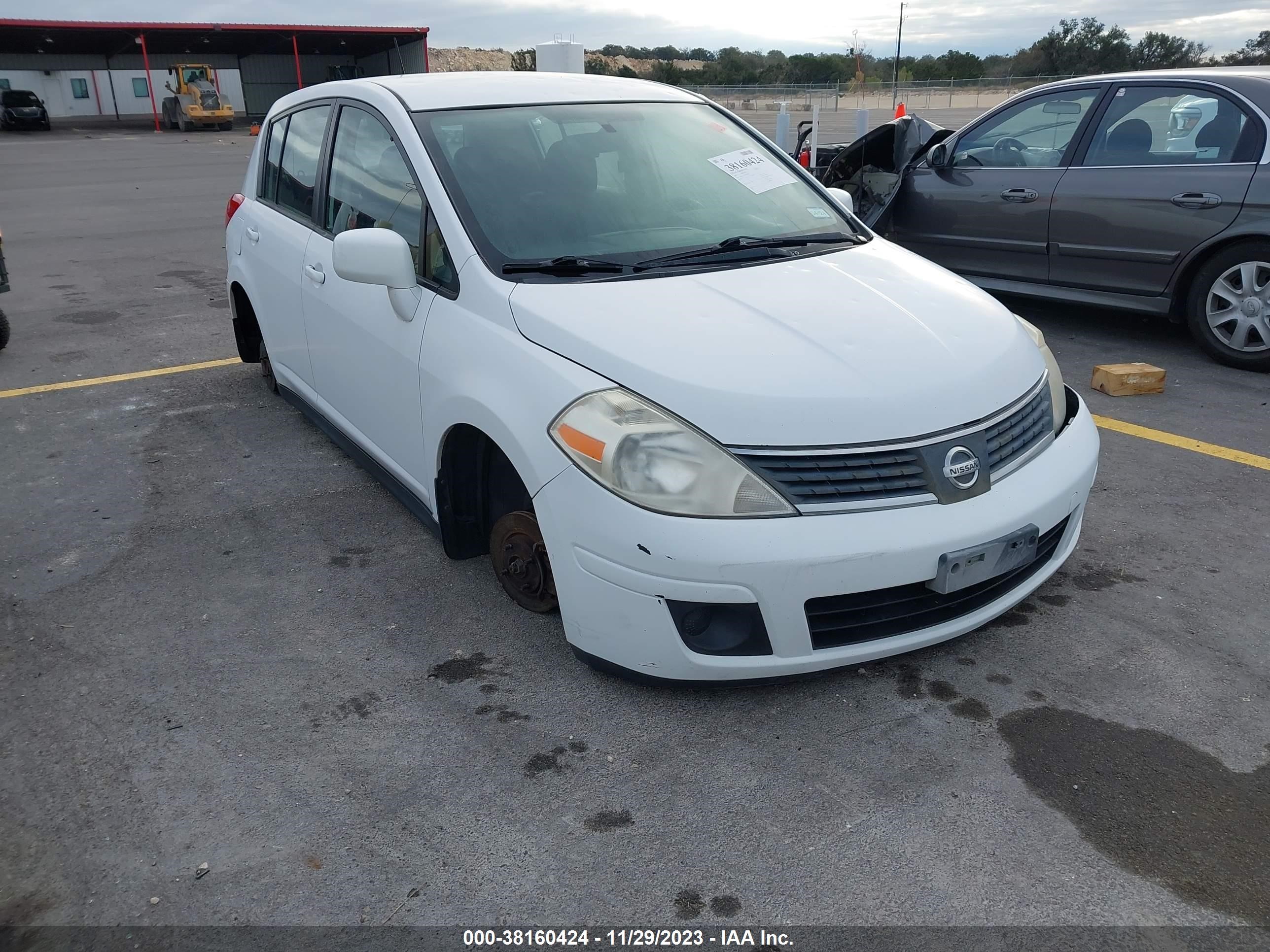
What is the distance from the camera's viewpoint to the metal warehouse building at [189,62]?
44719 millimetres

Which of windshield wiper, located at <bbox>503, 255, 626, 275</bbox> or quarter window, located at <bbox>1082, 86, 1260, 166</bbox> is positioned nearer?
windshield wiper, located at <bbox>503, 255, 626, 275</bbox>

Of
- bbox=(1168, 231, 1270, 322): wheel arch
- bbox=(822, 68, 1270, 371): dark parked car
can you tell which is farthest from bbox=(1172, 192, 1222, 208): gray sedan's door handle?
bbox=(1168, 231, 1270, 322): wheel arch

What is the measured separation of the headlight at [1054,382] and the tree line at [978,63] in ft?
118

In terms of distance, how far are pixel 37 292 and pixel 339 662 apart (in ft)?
23.7

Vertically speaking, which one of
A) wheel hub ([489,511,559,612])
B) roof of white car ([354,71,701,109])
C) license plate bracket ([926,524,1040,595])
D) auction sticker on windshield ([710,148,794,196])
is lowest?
wheel hub ([489,511,559,612])

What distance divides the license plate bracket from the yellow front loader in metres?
43.5

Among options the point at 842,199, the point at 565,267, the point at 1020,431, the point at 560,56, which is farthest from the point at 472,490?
the point at 560,56

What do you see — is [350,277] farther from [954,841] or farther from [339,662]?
[954,841]

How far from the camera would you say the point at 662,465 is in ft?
8.45

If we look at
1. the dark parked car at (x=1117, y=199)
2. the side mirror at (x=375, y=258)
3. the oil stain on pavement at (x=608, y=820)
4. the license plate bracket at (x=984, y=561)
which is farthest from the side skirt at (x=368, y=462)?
the dark parked car at (x=1117, y=199)

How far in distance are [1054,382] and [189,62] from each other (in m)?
60.0

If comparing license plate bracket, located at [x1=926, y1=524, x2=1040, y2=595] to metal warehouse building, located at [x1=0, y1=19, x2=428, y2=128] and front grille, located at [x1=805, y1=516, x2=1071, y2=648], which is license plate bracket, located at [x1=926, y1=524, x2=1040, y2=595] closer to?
front grille, located at [x1=805, y1=516, x2=1071, y2=648]

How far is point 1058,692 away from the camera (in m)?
2.88

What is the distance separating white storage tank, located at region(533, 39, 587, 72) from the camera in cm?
1193
